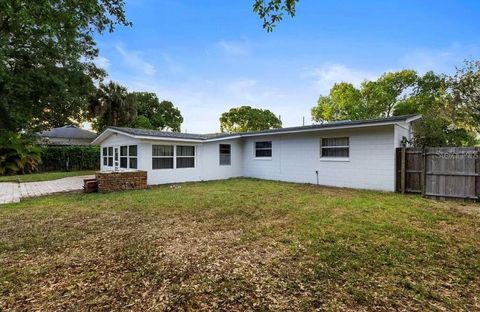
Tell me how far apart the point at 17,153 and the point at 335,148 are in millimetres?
19765

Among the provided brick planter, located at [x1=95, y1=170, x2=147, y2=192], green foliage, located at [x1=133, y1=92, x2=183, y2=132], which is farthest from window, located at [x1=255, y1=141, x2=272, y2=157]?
green foliage, located at [x1=133, y1=92, x2=183, y2=132]

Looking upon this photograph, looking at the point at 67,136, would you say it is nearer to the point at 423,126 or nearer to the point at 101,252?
the point at 101,252

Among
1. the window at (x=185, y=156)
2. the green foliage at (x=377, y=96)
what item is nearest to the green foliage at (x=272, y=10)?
the window at (x=185, y=156)

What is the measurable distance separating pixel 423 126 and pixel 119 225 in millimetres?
11782

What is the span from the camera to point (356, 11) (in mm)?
9820

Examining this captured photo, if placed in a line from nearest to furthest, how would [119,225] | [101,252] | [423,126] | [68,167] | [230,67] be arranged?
[101,252]
[119,225]
[423,126]
[230,67]
[68,167]

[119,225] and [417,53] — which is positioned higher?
[417,53]

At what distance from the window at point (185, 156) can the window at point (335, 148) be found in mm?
6547

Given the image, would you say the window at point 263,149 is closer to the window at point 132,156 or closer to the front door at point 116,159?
the window at point 132,156

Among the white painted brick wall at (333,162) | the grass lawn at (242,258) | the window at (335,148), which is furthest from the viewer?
the window at (335,148)

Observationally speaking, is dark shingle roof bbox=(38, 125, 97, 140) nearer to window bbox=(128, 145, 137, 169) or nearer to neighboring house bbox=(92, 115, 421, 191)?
neighboring house bbox=(92, 115, 421, 191)

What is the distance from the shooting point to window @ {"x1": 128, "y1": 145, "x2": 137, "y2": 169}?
39.9 ft

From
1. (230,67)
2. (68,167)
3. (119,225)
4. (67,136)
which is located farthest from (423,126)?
(67,136)

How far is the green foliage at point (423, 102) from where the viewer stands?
1253cm
